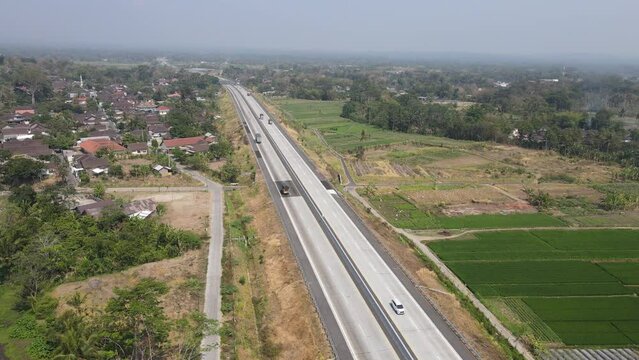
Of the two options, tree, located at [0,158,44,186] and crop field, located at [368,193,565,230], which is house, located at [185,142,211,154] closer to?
tree, located at [0,158,44,186]

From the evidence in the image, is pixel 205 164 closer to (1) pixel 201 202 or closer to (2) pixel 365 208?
(1) pixel 201 202

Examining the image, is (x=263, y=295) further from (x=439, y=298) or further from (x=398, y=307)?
(x=439, y=298)

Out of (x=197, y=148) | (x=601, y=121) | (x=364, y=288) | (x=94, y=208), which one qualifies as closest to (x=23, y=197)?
(x=94, y=208)

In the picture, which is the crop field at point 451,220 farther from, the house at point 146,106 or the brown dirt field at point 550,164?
the house at point 146,106

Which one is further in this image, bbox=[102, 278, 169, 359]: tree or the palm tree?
bbox=[102, 278, 169, 359]: tree

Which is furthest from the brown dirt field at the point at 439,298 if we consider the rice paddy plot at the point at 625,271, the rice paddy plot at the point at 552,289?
the rice paddy plot at the point at 625,271

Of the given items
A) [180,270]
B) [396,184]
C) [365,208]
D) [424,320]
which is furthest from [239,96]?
[424,320]

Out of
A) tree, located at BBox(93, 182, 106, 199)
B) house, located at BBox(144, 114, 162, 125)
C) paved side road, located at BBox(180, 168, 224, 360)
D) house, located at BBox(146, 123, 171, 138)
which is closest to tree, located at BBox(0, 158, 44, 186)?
tree, located at BBox(93, 182, 106, 199)
